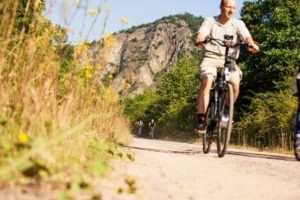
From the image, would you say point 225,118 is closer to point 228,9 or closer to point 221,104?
point 221,104

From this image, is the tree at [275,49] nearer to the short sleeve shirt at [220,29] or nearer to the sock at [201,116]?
the short sleeve shirt at [220,29]

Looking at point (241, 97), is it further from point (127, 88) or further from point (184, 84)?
point (127, 88)

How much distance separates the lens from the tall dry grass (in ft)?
6.82

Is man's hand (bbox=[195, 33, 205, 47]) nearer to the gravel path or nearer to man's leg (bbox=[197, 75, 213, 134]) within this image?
man's leg (bbox=[197, 75, 213, 134])

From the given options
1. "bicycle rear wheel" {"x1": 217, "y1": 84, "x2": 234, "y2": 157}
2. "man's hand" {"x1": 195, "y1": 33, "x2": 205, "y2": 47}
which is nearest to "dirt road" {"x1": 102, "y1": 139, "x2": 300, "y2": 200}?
"bicycle rear wheel" {"x1": 217, "y1": 84, "x2": 234, "y2": 157}

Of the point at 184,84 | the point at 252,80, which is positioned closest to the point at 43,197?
the point at 252,80

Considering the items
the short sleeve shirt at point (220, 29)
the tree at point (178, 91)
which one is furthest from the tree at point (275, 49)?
the short sleeve shirt at point (220, 29)

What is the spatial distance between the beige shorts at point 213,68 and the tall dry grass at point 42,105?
56.4 inches

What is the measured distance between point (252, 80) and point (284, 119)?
478 inches

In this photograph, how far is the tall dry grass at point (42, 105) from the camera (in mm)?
2080

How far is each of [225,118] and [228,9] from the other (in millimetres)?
1539

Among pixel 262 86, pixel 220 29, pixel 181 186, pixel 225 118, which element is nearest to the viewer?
pixel 181 186

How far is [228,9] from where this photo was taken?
22.0ft

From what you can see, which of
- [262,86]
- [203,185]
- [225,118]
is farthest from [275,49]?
[203,185]
